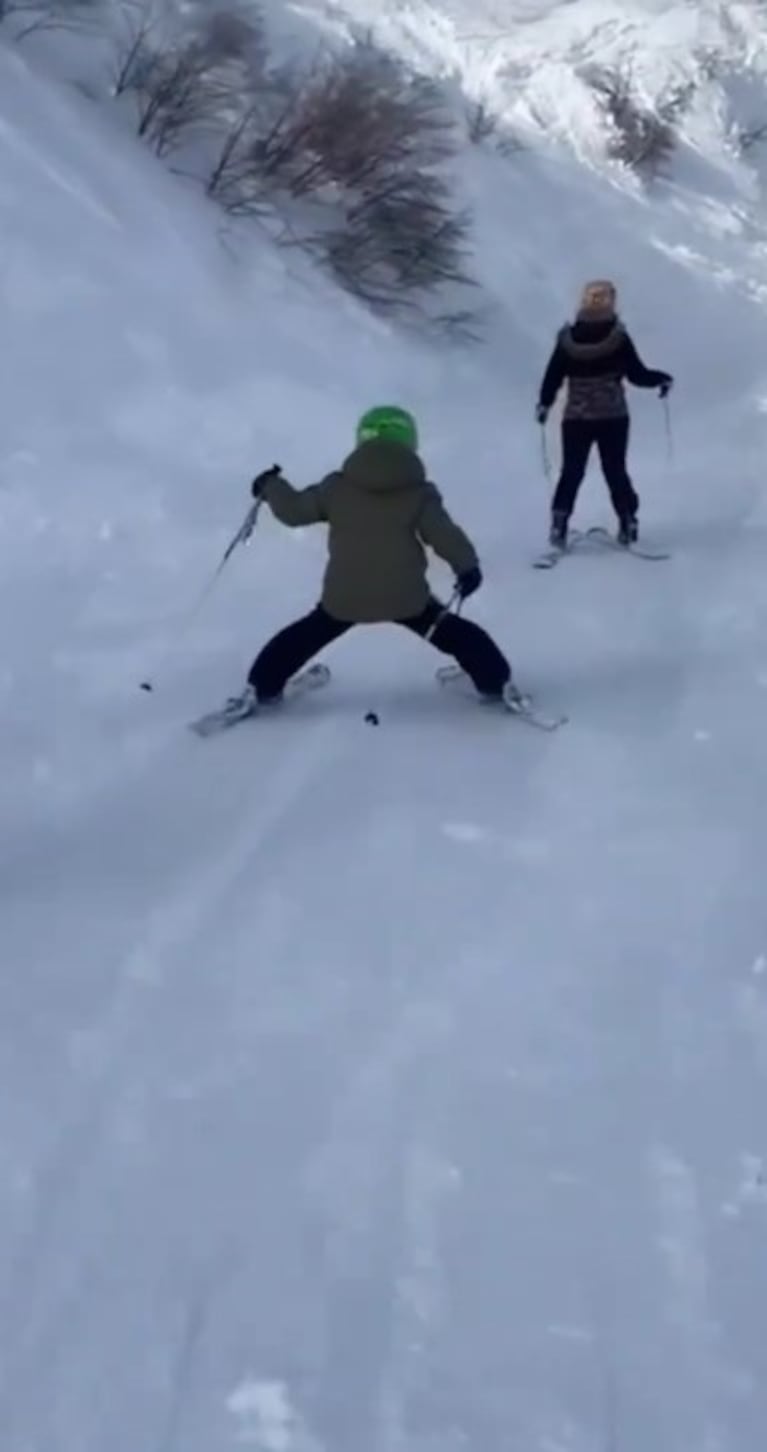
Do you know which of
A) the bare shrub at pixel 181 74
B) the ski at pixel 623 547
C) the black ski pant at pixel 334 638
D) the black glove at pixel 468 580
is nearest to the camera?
the black glove at pixel 468 580

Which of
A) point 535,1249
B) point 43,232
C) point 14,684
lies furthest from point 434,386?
point 535,1249

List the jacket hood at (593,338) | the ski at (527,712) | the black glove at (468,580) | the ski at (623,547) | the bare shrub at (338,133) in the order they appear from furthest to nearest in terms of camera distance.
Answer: the bare shrub at (338,133)
the ski at (623,547)
the jacket hood at (593,338)
the ski at (527,712)
the black glove at (468,580)

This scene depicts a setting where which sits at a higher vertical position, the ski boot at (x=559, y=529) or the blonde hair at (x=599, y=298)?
the blonde hair at (x=599, y=298)

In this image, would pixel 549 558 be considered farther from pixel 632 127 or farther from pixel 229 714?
pixel 632 127

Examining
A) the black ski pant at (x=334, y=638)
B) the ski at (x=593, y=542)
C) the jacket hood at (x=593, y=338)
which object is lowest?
the ski at (x=593, y=542)

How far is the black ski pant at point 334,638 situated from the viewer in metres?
7.85

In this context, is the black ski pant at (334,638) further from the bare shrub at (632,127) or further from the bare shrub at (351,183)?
the bare shrub at (632,127)

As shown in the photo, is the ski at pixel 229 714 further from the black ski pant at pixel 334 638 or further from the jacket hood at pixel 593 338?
the jacket hood at pixel 593 338

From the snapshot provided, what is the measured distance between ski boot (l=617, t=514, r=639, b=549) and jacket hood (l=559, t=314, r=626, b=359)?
39.1 inches

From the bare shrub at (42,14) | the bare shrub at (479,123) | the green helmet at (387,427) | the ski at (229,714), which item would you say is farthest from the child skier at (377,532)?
the bare shrub at (479,123)

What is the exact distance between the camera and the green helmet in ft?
24.5

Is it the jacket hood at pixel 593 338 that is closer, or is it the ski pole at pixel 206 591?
the ski pole at pixel 206 591

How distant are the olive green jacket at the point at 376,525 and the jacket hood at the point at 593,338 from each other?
10.1ft

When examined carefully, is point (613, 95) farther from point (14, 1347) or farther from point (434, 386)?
point (14, 1347)
